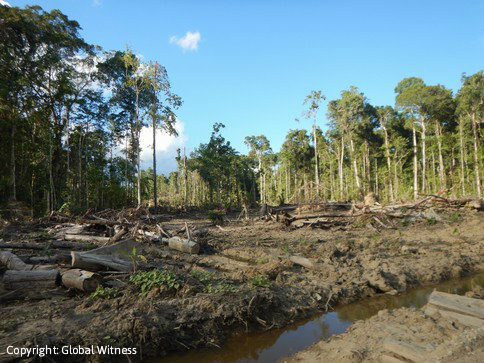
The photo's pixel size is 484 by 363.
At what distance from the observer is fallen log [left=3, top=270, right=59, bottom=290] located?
17.1ft

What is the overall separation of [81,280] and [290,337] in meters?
3.70

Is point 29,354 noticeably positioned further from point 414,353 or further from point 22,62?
point 22,62

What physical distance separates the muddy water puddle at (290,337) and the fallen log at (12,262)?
4.27 metres

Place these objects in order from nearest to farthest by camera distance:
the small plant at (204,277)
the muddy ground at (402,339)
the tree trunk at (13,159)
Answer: the muddy ground at (402,339) → the small plant at (204,277) → the tree trunk at (13,159)

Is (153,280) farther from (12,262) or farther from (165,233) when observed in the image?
(165,233)

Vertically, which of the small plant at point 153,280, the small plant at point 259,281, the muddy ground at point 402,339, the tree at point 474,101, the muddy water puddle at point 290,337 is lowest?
the muddy water puddle at point 290,337

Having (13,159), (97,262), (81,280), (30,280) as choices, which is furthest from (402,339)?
(13,159)

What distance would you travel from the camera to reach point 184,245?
934 cm

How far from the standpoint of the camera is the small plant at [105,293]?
4891 mm

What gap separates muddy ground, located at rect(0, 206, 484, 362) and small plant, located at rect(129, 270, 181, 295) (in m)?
0.10

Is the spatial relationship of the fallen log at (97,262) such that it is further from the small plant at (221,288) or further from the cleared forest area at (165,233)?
the small plant at (221,288)

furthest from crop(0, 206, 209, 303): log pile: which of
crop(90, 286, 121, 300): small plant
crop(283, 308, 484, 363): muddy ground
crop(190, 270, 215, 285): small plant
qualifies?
crop(283, 308, 484, 363): muddy ground

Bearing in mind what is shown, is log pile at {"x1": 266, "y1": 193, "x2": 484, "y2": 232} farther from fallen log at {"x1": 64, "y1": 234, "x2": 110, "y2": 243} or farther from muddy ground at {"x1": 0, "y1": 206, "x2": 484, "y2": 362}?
fallen log at {"x1": 64, "y1": 234, "x2": 110, "y2": 243}

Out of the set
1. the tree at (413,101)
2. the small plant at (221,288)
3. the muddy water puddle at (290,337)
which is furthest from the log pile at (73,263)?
the tree at (413,101)
